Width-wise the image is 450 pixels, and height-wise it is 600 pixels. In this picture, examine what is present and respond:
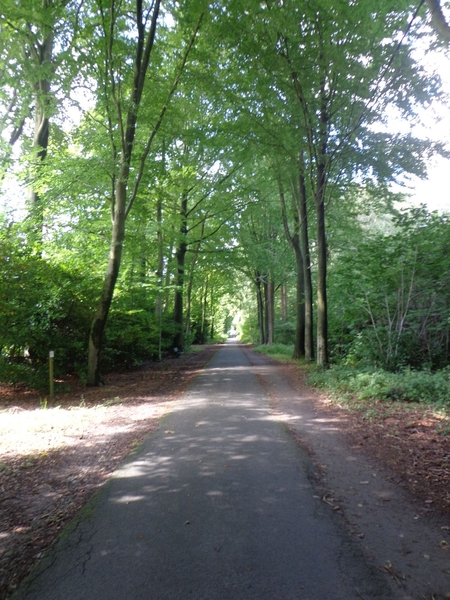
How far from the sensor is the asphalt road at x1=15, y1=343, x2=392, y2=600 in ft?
9.07

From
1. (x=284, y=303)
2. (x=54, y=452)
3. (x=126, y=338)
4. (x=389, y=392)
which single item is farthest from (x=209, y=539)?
(x=284, y=303)

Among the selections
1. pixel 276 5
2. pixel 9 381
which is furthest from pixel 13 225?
pixel 276 5

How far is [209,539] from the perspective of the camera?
11.1 feet

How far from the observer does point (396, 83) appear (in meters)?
10.8

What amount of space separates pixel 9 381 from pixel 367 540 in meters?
11.0

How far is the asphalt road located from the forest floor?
0.32 metres

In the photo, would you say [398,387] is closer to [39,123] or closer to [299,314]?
[299,314]

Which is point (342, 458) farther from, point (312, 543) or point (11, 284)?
point (11, 284)

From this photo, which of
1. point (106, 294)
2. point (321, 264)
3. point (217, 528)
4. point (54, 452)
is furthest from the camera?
point (321, 264)

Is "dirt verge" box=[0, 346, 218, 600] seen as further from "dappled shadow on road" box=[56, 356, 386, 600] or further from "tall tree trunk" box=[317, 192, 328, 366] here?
"tall tree trunk" box=[317, 192, 328, 366]

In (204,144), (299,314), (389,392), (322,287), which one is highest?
(204,144)

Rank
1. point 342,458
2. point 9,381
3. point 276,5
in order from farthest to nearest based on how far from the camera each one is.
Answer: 1. point 9,381
2. point 276,5
3. point 342,458

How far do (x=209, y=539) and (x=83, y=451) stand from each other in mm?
3231

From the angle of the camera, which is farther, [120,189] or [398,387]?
[120,189]
